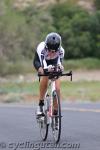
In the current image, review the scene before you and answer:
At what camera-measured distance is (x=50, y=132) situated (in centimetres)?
1230

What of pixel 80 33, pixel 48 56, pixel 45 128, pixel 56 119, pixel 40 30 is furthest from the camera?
pixel 80 33

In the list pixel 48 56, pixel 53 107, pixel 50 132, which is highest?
pixel 48 56

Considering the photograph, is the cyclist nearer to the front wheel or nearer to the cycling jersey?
the cycling jersey

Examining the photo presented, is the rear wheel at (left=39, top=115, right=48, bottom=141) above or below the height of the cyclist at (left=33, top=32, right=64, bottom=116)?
below

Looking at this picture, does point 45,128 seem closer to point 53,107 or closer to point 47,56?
point 53,107

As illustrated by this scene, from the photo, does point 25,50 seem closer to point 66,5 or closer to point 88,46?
point 88,46

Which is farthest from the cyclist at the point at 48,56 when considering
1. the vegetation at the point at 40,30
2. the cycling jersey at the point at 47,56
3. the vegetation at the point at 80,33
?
the vegetation at the point at 80,33

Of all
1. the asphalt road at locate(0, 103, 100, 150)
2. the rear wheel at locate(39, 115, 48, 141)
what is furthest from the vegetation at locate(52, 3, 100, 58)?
the rear wheel at locate(39, 115, 48, 141)

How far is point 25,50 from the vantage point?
50469 mm

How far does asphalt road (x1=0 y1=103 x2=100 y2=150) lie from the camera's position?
11.4m

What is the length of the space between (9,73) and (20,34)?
493 centimetres

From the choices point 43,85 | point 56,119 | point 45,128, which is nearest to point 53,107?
point 56,119

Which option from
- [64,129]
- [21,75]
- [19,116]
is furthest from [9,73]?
[64,129]

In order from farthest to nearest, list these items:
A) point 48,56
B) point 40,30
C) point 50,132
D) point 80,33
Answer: point 80,33
point 40,30
point 50,132
point 48,56
